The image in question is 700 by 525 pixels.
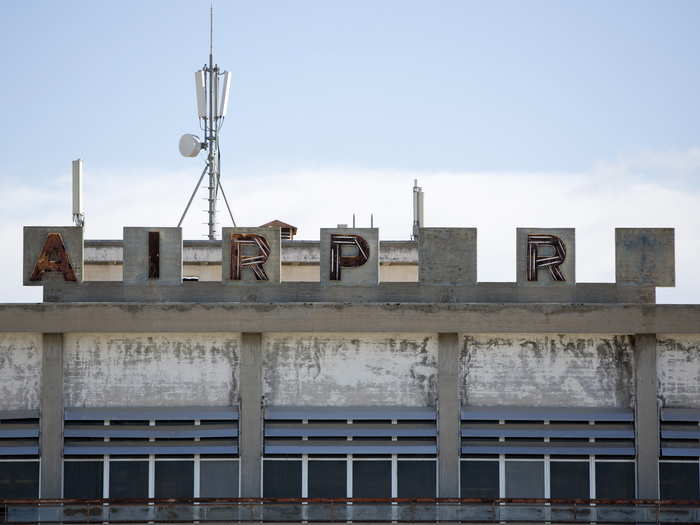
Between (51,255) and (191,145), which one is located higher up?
(191,145)

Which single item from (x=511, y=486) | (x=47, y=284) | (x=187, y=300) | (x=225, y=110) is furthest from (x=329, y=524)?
(x=225, y=110)

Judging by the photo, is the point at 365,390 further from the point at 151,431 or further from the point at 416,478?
the point at 151,431

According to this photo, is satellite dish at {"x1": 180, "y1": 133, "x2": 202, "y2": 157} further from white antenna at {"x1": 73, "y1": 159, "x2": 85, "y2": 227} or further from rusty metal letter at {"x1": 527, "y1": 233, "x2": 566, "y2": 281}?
rusty metal letter at {"x1": 527, "y1": 233, "x2": 566, "y2": 281}

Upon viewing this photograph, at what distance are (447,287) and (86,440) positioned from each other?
10338mm

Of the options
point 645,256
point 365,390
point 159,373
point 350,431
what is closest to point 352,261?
point 365,390

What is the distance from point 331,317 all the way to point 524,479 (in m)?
6.62

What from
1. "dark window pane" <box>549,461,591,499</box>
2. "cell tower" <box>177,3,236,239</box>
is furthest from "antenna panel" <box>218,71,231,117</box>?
"dark window pane" <box>549,461,591,499</box>

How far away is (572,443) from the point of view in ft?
102

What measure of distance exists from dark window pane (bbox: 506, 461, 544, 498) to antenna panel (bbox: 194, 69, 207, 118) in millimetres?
20447

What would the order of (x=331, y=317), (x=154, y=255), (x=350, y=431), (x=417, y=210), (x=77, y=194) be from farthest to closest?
(x=417, y=210) < (x=77, y=194) < (x=154, y=255) < (x=350, y=431) < (x=331, y=317)

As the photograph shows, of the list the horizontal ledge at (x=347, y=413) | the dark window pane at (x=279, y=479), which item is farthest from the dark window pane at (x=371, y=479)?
the dark window pane at (x=279, y=479)

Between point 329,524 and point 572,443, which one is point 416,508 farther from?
point 572,443

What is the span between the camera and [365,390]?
31.3 m

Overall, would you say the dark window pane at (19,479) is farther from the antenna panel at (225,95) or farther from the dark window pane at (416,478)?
the antenna panel at (225,95)
